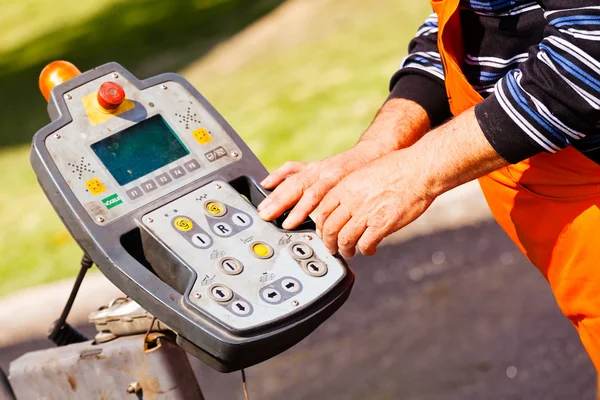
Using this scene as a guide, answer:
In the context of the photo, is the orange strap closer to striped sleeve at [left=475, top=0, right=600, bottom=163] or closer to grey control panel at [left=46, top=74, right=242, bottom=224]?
striped sleeve at [left=475, top=0, right=600, bottom=163]

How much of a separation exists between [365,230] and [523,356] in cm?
204

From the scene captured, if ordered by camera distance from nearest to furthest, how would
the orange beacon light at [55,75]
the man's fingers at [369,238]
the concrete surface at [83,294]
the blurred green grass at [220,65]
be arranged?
the man's fingers at [369,238] → the orange beacon light at [55,75] → the concrete surface at [83,294] → the blurred green grass at [220,65]

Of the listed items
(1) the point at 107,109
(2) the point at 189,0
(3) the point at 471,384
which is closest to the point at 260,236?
(1) the point at 107,109

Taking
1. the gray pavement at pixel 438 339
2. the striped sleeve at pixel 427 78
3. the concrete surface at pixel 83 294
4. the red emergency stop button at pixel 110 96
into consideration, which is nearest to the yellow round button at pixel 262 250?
the red emergency stop button at pixel 110 96

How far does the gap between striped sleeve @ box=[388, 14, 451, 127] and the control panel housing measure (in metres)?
0.46

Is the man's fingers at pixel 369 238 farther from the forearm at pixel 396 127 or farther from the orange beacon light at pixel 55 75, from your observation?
the orange beacon light at pixel 55 75

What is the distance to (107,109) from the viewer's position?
1.89 m

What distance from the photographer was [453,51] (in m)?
1.85

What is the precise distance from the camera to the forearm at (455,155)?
1.64m

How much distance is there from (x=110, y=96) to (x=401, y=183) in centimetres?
65

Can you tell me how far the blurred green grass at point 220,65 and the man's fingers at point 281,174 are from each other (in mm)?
2818

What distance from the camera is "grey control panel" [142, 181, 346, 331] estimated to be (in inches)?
64.2

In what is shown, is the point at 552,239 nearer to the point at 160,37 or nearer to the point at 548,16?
the point at 548,16

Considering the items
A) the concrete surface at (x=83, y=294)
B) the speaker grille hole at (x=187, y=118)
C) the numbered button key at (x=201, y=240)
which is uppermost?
the speaker grille hole at (x=187, y=118)
